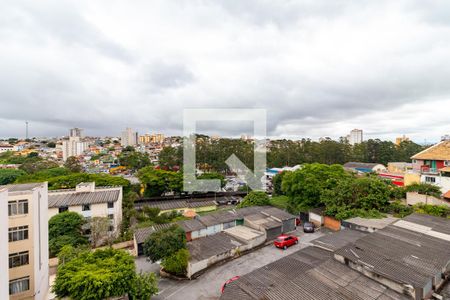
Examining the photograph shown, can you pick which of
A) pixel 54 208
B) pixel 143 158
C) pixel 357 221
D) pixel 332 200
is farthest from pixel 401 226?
pixel 143 158

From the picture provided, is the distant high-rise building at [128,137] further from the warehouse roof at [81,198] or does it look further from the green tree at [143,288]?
the green tree at [143,288]

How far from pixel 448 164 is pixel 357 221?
1133 cm

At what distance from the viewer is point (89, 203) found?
14445 millimetres

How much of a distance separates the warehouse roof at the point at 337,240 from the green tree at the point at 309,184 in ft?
15.9

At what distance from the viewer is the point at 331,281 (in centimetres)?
646

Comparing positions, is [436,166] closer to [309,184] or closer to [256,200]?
[309,184]

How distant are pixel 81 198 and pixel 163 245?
8975 mm

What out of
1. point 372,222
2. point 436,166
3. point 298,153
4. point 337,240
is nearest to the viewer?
point 337,240

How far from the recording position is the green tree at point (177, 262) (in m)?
9.28

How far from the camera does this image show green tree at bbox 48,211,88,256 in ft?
39.3

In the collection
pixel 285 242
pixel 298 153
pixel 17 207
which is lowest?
pixel 285 242

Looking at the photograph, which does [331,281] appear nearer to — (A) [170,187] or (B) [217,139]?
(A) [170,187]

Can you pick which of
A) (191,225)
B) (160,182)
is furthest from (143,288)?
(160,182)

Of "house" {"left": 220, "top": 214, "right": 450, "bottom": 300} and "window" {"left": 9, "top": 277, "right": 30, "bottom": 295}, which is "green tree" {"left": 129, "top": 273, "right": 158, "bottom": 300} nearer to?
"house" {"left": 220, "top": 214, "right": 450, "bottom": 300}
